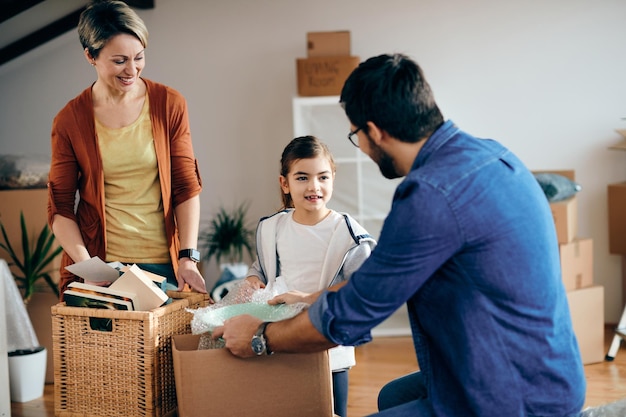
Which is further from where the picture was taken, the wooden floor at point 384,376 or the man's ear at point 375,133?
the wooden floor at point 384,376

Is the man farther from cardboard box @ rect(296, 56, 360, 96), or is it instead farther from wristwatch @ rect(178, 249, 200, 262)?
cardboard box @ rect(296, 56, 360, 96)

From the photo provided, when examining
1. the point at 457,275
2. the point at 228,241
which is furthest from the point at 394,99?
the point at 228,241

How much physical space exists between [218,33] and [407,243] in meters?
3.86

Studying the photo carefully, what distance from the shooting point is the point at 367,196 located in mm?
4629

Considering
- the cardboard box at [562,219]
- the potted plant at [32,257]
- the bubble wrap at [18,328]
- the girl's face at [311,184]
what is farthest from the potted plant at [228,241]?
the girl's face at [311,184]

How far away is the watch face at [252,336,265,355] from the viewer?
1.54 meters

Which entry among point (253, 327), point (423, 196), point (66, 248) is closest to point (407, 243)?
point (423, 196)

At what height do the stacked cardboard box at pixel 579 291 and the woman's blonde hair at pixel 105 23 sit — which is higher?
the woman's blonde hair at pixel 105 23

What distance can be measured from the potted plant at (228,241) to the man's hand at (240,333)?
298cm

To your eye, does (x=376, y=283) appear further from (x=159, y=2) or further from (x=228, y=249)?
(x=159, y=2)

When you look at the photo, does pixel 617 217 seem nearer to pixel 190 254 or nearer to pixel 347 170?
pixel 347 170

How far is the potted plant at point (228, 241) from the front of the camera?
15.4 ft

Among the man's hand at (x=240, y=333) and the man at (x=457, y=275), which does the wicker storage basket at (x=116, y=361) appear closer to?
the man's hand at (x=240, y=333)

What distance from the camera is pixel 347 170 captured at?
4.62 metres
